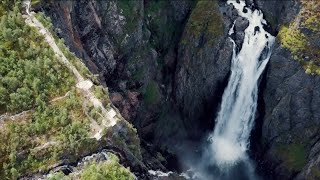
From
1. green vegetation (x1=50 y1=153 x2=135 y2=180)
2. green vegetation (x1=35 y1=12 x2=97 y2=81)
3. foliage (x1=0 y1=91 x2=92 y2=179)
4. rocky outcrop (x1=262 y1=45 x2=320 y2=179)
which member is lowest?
green vegetation (x1=50 y1=153 x2=135 y2=180)

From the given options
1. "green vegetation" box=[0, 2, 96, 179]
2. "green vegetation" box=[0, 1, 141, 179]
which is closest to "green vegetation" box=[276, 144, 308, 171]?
"green vegetation" box=[0, 1, 141, 179]

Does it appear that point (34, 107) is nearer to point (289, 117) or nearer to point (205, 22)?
point (205, 22)

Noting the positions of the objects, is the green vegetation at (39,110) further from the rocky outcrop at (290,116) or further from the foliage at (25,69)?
the rocky outcrop at (290,116)

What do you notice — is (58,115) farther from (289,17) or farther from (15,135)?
(289,17)

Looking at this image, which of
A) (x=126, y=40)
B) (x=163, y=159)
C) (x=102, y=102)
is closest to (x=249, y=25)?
(x=126, y=40)

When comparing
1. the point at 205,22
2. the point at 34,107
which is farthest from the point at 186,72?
the point at 34,107

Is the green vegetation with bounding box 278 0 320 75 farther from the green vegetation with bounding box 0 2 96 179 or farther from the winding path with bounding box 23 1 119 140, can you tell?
the green vegetation with bounding box 0 2 96 179
